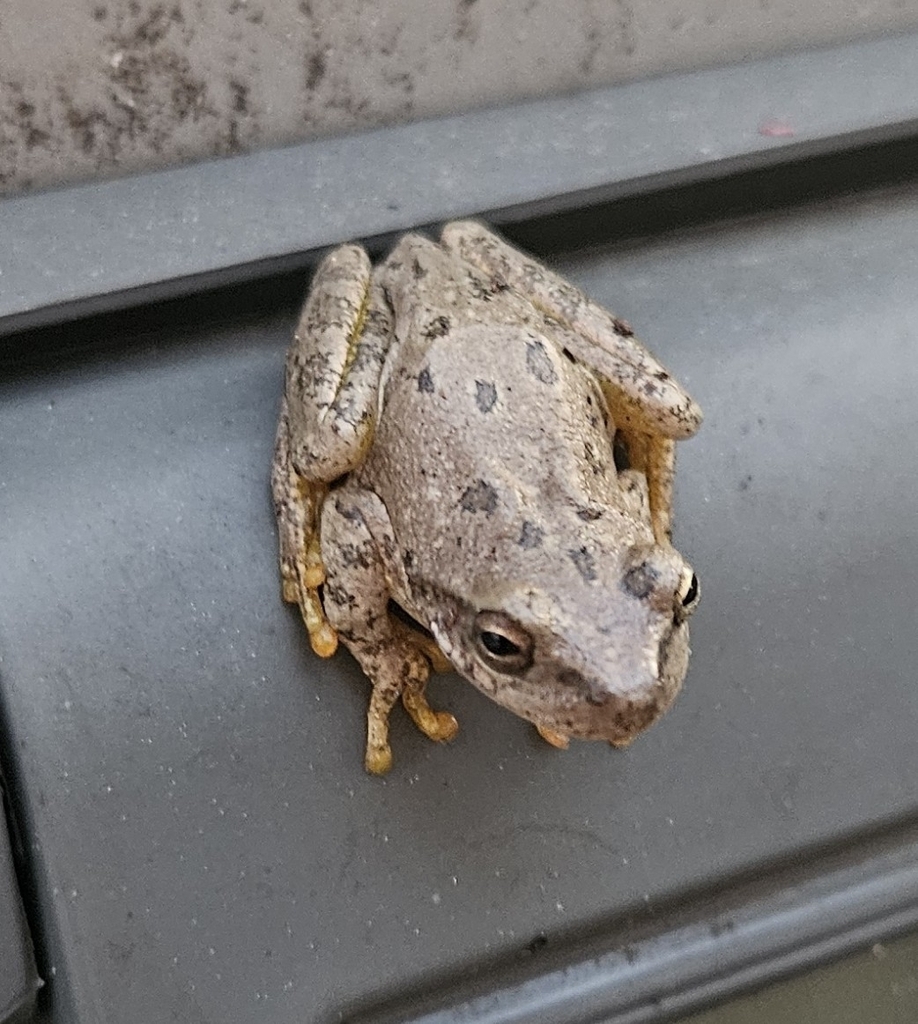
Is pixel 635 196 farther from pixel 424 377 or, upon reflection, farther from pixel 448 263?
pixel 424 377

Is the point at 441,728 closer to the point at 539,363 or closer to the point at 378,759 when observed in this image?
the point at 378,759

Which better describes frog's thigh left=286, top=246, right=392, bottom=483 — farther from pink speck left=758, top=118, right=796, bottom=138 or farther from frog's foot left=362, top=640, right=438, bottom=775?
pink speck left=758, top=118, right=796, bottom=138

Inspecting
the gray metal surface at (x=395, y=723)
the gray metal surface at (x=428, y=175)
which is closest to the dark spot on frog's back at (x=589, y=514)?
the gray metal surface at (x=395, y=723)

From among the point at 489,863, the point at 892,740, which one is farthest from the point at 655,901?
the point at 892,740

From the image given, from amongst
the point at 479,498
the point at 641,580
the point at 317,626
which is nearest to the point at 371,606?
the point at 317,626

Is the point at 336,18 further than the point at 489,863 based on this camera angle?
Yes
